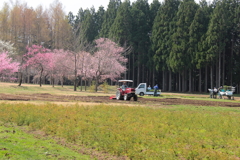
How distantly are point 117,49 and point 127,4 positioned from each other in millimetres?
14957

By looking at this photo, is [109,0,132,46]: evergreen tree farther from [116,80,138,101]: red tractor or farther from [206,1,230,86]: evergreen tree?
[116,80,138,101]: red tractor

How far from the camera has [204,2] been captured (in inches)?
2349

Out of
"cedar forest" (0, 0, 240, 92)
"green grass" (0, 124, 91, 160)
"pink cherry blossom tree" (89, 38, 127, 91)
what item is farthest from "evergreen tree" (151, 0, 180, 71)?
"green grass" (0, 124, 91, 160)

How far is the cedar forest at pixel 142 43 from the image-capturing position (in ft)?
148

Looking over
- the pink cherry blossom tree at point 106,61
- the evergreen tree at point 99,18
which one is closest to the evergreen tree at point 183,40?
the pink cherry blossom tree at point 106,61

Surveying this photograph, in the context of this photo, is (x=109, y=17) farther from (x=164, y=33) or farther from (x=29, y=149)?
(x=29, y=149)

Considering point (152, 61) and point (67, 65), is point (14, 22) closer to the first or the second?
point (67, 65)

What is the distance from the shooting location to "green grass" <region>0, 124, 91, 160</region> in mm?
6367

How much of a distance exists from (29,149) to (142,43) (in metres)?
52.3

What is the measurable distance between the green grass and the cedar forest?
115ft

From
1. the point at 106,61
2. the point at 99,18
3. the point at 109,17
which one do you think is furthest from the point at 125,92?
the point at 99,18

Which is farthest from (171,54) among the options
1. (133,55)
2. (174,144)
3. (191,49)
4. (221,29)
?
(174,144)

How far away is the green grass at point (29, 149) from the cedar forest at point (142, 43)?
35.0m

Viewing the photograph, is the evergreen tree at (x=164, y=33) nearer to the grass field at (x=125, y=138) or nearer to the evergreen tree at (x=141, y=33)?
the evergreen tree at (x=141, y=33)
